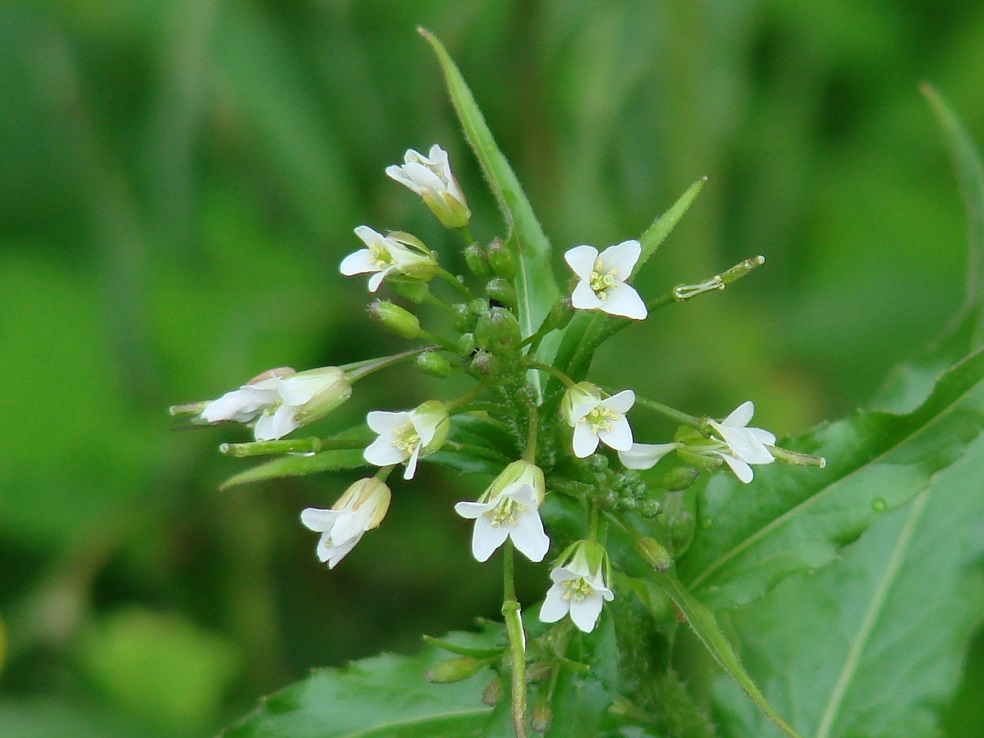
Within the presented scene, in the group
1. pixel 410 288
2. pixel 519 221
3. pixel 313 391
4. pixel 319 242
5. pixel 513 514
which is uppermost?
pixel 319 242

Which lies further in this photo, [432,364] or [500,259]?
[500,259]

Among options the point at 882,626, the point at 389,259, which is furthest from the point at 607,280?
the point at 882,626

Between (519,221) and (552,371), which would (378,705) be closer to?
(552,371)

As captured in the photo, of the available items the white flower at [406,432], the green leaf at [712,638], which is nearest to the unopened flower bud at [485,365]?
the white flower at [406,432]

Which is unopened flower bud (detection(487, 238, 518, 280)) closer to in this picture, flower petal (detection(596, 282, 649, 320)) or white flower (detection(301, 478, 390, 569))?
flower petal (detection(596, 282, 649, 320))

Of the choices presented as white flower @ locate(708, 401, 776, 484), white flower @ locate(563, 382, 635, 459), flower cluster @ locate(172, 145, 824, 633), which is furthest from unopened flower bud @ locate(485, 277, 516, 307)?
white flower @ locate(708, 401, 776, 484)

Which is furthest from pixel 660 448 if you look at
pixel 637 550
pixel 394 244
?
pixel 394 244

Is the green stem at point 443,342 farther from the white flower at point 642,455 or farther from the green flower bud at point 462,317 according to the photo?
the white flower at point 642,455
